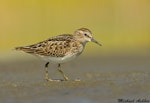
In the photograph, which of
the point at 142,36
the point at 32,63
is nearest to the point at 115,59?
the point at 32,63

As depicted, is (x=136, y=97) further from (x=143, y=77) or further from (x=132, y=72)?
(x=132, y=72)

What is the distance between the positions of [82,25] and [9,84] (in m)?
11.1

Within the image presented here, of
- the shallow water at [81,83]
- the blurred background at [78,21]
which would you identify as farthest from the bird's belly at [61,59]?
the blurred background at [78,21]

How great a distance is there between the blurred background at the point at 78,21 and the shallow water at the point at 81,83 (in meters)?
3.98

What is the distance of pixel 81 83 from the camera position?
17156 mm

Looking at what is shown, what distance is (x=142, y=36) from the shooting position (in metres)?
27.5

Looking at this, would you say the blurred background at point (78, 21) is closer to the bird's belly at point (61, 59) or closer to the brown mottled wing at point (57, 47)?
the brown mottled wing at point (57, 47)

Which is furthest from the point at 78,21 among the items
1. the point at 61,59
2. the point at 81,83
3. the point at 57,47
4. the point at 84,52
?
the point at 81,83

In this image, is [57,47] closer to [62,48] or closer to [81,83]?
[62,48]

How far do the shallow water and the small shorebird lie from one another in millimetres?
565

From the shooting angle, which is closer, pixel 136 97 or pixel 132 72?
pixel 136 97

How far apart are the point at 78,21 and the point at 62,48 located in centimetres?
1098

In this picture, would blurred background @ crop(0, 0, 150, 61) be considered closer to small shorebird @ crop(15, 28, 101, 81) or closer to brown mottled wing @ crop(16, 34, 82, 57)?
small shorebird @ crop(15, 28, 101, 81)

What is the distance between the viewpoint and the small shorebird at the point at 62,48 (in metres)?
17.5
